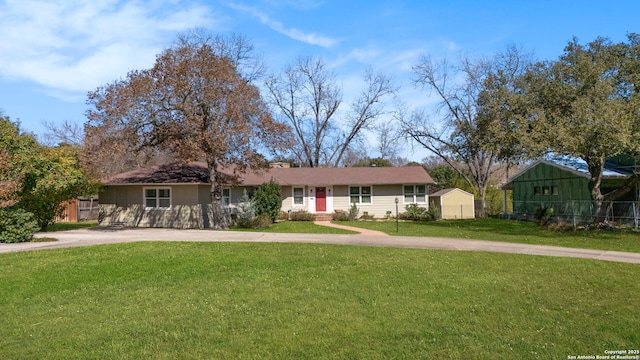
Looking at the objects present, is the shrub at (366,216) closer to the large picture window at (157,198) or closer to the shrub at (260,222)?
the shrub at (260,222)

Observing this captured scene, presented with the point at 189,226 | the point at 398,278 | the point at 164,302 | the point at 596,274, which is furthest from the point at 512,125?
the point at 164,302

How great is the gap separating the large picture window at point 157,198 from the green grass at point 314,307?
43.1 ft

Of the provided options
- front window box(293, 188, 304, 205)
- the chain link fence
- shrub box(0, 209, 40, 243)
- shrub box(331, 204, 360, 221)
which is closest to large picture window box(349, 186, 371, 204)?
shrub box(331, 204, 360, 221)

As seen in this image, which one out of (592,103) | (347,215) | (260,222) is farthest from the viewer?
(347,215)

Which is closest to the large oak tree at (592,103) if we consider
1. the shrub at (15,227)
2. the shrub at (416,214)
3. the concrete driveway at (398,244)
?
the concrete driveway at (398,244)

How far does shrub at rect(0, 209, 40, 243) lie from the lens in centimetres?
1739

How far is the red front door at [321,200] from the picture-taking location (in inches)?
1308

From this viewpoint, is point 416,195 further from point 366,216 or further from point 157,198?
point 157,198

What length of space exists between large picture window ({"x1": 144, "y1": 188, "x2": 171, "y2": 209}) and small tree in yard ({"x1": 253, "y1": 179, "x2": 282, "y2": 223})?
15.3 ft

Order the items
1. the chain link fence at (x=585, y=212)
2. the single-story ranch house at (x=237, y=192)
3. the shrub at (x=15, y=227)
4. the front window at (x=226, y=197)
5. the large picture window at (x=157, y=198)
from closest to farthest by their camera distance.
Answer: the shrub at (x=15, y=227) < the chain link fence at (x=585, y=212) < the single-story ranch house at (x=237, y=192) < the large picture window at (x=157, y=198) < the front window at (x=226, y=197)

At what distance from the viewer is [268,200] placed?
86.8 feet

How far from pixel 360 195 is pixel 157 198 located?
44.3ft

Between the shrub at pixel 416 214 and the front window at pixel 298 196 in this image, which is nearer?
the shrub at pixel 416 214

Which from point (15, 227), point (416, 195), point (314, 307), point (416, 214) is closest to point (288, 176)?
point (416, 195)
